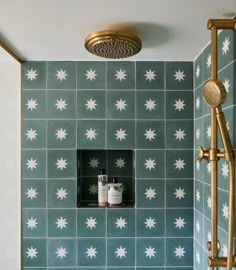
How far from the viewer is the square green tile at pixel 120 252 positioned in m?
1.31

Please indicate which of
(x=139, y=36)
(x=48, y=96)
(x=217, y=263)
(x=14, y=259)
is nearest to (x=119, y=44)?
(x=139, y=36)

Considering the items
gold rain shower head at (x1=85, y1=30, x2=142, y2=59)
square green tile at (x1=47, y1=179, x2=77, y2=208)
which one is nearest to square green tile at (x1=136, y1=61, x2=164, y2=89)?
gold rain shower head at (x1=85, y1=30, x2=142, y2=59)

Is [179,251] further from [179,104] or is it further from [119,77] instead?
[119,77]

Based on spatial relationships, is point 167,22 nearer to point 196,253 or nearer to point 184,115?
point 184,115

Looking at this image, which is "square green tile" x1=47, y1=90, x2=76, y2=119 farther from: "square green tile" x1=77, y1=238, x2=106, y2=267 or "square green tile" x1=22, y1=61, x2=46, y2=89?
"square green tile" x1=77, y1=238, x2=106, y2=267

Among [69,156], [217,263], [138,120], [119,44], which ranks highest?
[119,44]

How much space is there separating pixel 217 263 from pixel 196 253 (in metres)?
0.48

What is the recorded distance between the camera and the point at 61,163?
1319mm

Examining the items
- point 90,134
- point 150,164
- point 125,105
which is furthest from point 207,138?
point 90,134

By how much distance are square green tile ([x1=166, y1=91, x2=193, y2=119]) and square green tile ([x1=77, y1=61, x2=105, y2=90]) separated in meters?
0.33

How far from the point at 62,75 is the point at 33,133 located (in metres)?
0.31

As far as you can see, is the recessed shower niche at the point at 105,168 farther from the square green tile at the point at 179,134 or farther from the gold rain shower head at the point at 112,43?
the gold rain shower head at the point at 112,43

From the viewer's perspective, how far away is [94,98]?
1322mm

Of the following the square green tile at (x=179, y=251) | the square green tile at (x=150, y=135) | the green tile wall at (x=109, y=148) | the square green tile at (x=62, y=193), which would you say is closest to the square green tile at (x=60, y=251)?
the green tile wall at (x=109, y=148)
